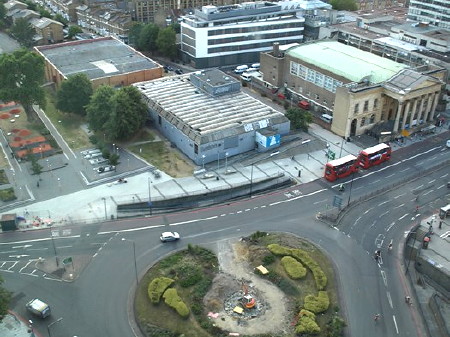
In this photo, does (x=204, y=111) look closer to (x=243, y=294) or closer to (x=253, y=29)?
(x=243, y=294)

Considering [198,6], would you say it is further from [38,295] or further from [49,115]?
[38,295]

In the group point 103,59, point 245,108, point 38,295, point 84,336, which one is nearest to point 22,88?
point 103,59

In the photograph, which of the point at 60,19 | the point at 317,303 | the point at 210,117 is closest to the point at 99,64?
the point at 210,117

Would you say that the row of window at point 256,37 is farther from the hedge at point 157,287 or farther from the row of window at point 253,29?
the hedge at point 157,287

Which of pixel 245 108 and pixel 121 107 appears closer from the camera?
pixel 121 107

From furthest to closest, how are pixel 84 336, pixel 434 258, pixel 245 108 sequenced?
1. pixel 245 108
2. pixel 434 258
3. pixel 84 336

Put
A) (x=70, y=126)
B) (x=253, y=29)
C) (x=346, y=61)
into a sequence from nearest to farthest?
(x=70, y=126) < (x=346, y=61) < (x=253, y=29)
